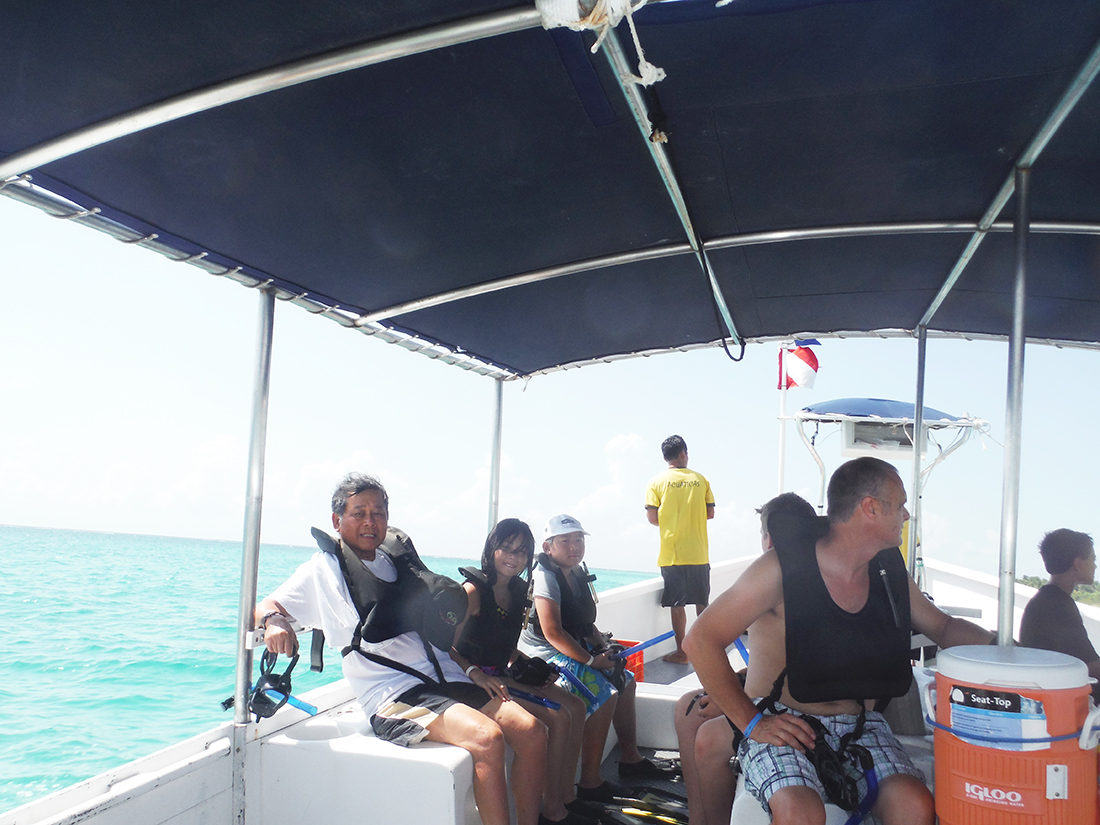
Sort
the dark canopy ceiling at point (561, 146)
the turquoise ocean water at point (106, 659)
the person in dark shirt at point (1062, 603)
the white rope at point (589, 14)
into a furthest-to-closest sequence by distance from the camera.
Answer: the turquoise ocean water at point (106, 659) → the person in dark shirt at point (1062, 603) → the dark canopy ceiling at point (561, 146) → the white rope at point (589, 14)

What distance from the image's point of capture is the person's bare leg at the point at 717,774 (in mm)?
2295

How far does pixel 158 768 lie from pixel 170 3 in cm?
212

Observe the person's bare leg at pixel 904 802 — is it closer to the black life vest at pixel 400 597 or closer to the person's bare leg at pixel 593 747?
the person's bare leg at pixel 593 747

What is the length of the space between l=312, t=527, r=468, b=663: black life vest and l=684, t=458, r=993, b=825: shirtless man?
1117 millimetres

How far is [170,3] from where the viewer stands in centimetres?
132

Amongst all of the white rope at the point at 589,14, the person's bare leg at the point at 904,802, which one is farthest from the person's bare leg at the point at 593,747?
the white rope at the point at 589,14

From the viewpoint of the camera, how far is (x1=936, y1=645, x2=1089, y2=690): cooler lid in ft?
5.46

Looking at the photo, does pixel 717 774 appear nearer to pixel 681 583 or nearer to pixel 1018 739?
pixel 1018 739

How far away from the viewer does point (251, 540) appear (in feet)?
8.87

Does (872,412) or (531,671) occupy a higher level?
Answer: (872,412)

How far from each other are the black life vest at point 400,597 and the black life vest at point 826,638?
131 cm

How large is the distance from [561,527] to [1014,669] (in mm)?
2146

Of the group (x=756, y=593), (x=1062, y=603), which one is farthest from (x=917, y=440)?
(x=756, y=593)

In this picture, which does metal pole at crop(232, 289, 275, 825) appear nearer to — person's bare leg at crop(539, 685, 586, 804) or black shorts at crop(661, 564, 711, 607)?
person's bare leg at crop(539, 685, 586, 804)
